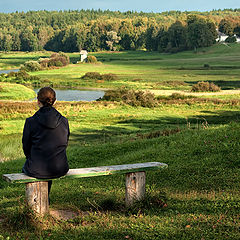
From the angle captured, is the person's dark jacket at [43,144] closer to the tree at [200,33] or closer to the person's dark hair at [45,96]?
the person's dark hair at [45,96]

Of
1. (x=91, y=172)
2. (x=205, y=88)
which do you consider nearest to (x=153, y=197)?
(x=91, y=172)

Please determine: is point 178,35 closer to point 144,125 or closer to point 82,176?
point 144,125

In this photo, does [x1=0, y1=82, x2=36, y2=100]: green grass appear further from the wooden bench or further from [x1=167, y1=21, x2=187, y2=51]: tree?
[x1=167, y1=21, x2=187, y2=51]: tree

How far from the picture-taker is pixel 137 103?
50406mm

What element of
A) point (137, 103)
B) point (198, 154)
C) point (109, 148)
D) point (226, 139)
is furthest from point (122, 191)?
point (137, 103)

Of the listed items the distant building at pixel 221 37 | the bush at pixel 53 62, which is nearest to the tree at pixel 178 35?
the distant building at pixel 221 37

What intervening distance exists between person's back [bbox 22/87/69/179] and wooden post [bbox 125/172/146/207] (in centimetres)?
143

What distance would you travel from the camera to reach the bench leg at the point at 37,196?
721 cm

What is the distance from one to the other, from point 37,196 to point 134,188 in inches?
74.4

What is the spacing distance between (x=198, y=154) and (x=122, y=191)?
175 inches

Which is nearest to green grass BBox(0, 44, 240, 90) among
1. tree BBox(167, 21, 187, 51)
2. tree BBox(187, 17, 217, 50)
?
tree BBox(187, 17, 217, 50)

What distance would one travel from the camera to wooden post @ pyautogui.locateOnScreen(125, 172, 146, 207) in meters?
8.05

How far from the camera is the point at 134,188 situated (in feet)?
26.5

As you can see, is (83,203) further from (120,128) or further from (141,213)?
(120,128)
